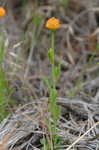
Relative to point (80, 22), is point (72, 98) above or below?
below

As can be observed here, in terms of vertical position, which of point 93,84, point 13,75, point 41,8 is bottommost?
point 93,84

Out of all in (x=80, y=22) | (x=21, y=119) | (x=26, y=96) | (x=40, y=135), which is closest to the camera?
(x=40, y=135)

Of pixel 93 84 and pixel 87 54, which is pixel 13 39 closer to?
pixel 87 54

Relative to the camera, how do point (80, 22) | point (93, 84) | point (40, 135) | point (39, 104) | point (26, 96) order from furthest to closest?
point (80, 22), point (93, 84), point (26, 96), point (39, 104), point (40, 135)

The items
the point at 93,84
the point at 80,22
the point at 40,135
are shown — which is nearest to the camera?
the point at 40,135

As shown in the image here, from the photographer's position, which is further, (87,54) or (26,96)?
(87,54)

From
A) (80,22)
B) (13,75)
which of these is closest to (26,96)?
(13,75)

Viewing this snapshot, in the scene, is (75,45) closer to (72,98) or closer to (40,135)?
(72,98)

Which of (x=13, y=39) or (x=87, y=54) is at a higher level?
(x=13, y=39)

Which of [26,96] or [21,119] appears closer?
[21,119]

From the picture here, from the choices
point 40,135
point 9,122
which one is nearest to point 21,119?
point 9,122
